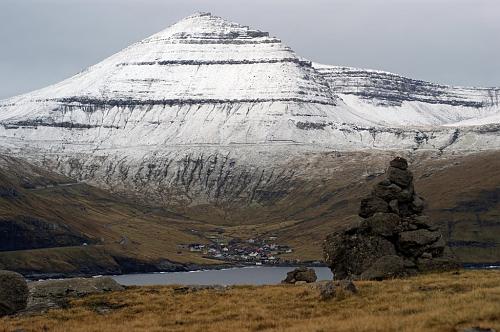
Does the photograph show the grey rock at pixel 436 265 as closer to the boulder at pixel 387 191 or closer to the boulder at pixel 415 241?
the boulder at pixel 415 241

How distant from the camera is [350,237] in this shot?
67312 mm

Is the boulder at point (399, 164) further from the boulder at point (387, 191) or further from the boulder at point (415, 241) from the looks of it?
the boulder at point (415, 241)

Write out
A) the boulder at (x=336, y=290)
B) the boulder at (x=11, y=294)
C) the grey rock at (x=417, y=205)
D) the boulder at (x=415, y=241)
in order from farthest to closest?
1. the grey rock at (x=417, y=205)
2. the boulder at (x=415, y=241)
3. the boulder at (x=11, y=294)
4. the boulder at (x=336, y=290)

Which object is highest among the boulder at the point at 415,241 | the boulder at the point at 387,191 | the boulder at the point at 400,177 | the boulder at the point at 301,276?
the boulder at the point at 400,177

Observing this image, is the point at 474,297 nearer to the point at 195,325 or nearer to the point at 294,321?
the point at 294,321

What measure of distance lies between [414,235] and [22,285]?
95.3 feet

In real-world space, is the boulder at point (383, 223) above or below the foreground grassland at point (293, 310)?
above

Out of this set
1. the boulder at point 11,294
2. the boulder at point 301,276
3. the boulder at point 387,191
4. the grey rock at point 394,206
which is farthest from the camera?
the boulder at point 301,276

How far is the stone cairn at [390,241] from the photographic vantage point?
62.6 meters

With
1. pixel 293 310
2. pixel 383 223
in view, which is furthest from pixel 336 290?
pixel 383 223

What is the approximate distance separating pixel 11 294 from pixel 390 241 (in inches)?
1118

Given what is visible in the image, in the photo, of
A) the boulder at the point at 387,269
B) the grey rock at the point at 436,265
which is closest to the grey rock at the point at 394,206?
the grey rock at the point at 436,265

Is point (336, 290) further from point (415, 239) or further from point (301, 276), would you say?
point (301, 276)

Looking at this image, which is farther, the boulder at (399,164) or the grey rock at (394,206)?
the boulder at (399,164)
